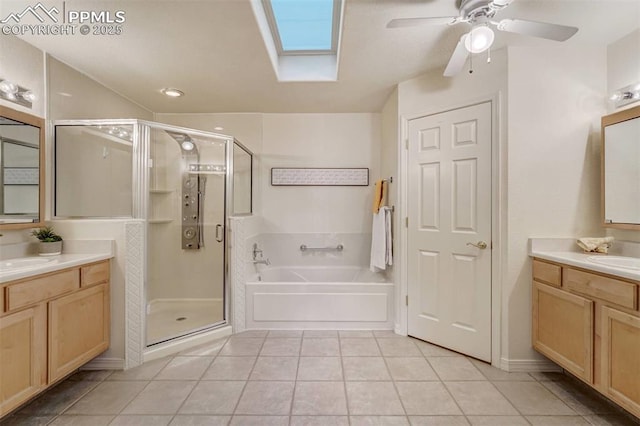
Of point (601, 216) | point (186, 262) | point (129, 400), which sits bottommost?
point (129, 400)

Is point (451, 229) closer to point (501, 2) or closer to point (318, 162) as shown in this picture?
point (501, 2)

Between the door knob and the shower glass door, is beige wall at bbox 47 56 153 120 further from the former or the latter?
the door knob

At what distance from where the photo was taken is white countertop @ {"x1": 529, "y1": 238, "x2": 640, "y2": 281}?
1399 millimetres

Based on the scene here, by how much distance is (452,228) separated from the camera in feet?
7.37

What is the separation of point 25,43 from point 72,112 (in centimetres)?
50

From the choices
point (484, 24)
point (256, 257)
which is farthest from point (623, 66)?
point (256, 257)

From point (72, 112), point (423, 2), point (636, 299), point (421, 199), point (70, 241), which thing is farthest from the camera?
point (421, 199)

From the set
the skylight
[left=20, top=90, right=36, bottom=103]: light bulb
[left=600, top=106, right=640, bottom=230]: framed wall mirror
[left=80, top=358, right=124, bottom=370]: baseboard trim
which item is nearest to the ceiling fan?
the skylight

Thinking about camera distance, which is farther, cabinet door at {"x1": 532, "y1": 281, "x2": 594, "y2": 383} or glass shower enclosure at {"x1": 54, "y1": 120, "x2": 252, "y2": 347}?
glass shower enclosure at {"x1": 54, "y1": 120, "x2": 252, "y2": 347}

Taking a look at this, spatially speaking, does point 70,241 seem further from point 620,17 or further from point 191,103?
point 620,17

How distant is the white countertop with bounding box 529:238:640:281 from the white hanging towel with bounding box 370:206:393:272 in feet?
3.77

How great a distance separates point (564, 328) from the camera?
5.66 ft

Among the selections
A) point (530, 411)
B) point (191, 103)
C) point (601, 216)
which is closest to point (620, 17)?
point (601, 216)

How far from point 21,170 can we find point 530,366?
153 inches
